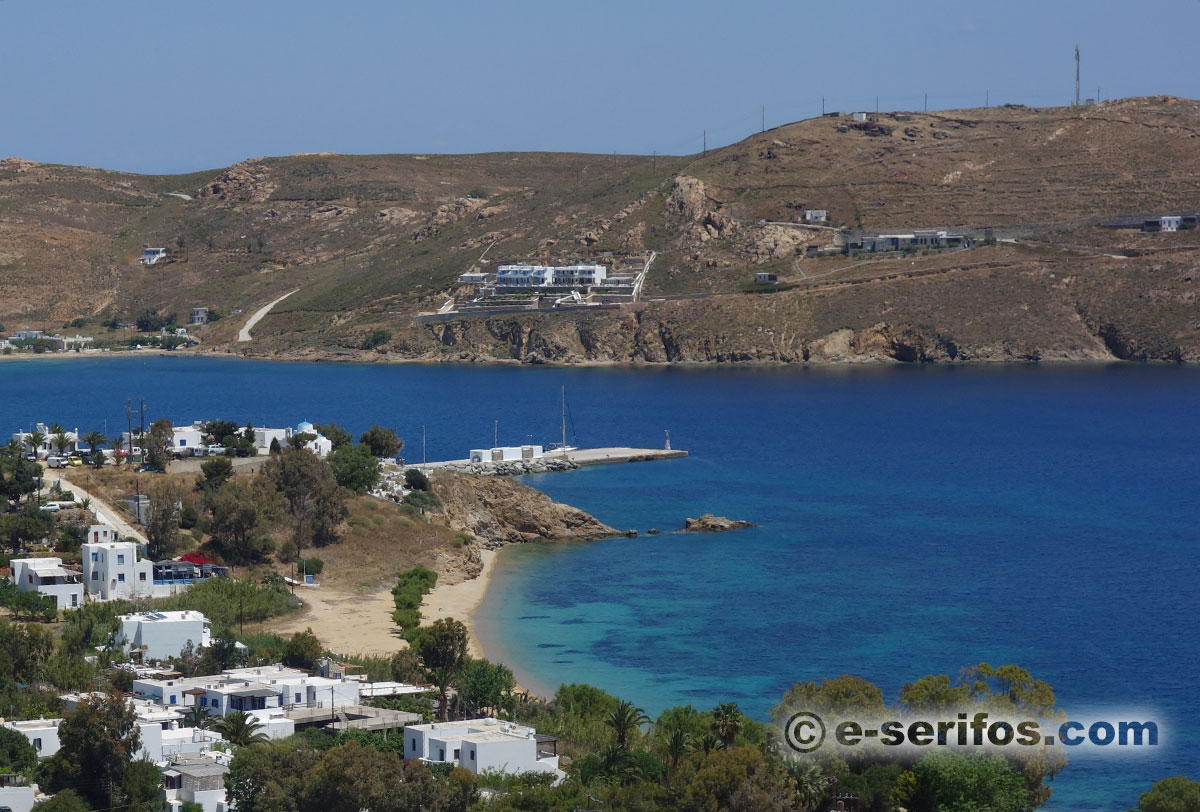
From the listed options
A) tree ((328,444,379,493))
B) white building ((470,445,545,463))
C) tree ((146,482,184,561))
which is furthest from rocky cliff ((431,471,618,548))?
white building ((470,445,545,463))

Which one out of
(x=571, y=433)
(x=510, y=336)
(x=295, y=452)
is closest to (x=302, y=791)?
(x=295, y=452)

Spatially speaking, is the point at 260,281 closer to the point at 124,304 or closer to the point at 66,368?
the point at 124,304

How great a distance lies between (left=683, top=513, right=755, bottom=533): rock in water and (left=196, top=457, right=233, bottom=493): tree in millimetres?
19072

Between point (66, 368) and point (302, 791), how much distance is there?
131 m

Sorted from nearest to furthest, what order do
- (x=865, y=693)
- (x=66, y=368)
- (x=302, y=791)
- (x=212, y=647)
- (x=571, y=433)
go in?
(x=302, y=791) → (x=865, y=693) → (x=212, y=647) → (x=571, y=433) → (x=66, y=368)

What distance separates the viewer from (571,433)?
108062mm

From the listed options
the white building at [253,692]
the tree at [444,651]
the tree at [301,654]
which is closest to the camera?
the white building at [253,692]

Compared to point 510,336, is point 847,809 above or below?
below

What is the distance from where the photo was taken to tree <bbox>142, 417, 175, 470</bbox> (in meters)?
69.1

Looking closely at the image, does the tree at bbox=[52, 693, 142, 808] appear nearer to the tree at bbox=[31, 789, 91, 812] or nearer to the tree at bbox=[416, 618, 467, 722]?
the tree at bbox=[31, 789, 91, 812]

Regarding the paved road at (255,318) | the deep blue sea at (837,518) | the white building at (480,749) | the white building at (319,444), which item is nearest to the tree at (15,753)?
the white building at (480,749)

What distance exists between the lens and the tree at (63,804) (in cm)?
3238

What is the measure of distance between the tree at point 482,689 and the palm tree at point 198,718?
5.90 metres

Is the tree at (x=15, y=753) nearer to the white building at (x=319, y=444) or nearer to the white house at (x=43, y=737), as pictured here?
the white house at (x=43, y=737)
